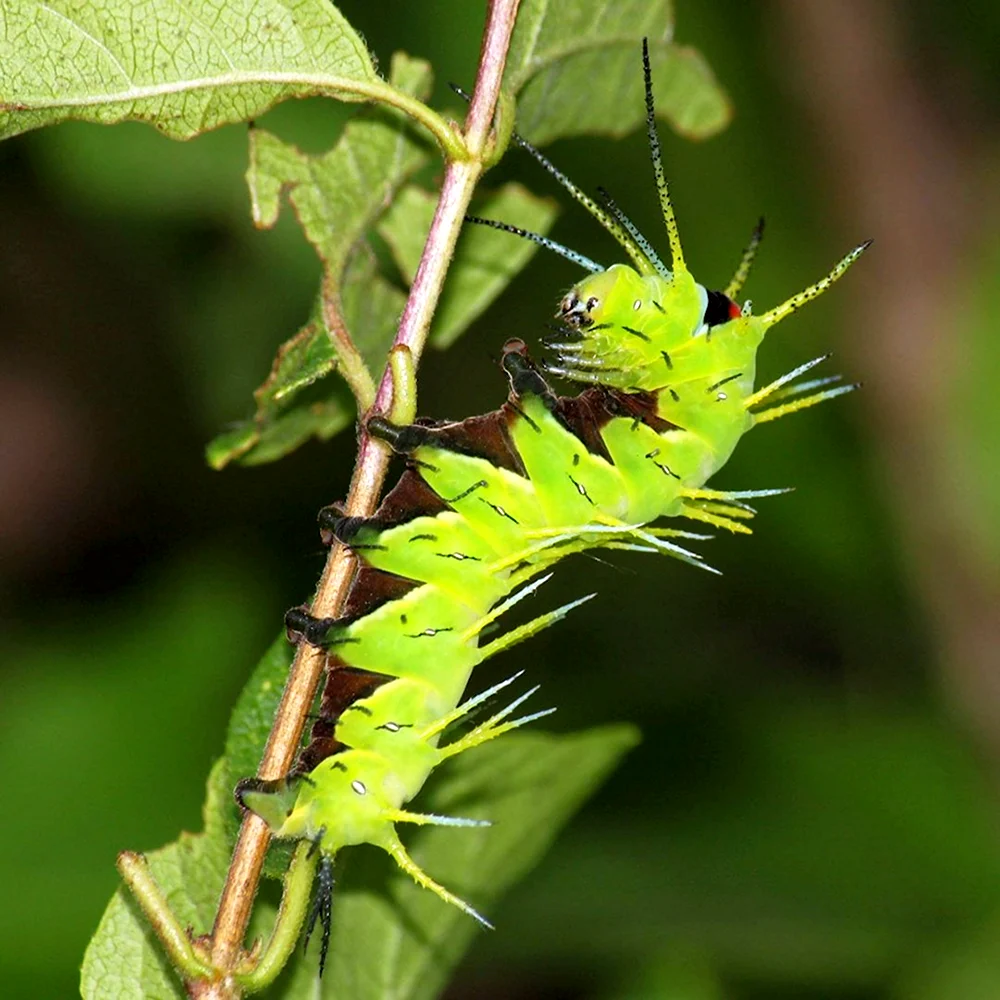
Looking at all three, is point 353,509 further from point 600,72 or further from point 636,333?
point 600,72

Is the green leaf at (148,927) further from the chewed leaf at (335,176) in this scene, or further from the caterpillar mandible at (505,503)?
the chewed leaf at (335,176)

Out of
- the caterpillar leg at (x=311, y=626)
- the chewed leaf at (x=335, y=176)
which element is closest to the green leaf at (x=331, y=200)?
the chewed leaf at (x=335, y=176)

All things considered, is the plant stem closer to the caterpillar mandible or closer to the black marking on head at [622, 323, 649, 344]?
the caterpillar mandible

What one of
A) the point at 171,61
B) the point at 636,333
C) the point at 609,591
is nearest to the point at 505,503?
the point at 636,333

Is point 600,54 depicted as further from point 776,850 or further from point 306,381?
point 776,850

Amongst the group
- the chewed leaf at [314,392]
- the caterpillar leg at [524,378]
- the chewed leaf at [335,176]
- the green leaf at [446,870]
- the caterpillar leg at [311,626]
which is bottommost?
the green leaf at [446,870]

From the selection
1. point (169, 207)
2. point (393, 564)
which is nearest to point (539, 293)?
point (169, 207)

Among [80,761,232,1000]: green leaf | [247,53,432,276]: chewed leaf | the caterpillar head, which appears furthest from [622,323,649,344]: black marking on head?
[80,761,232,1000]: green leaf
